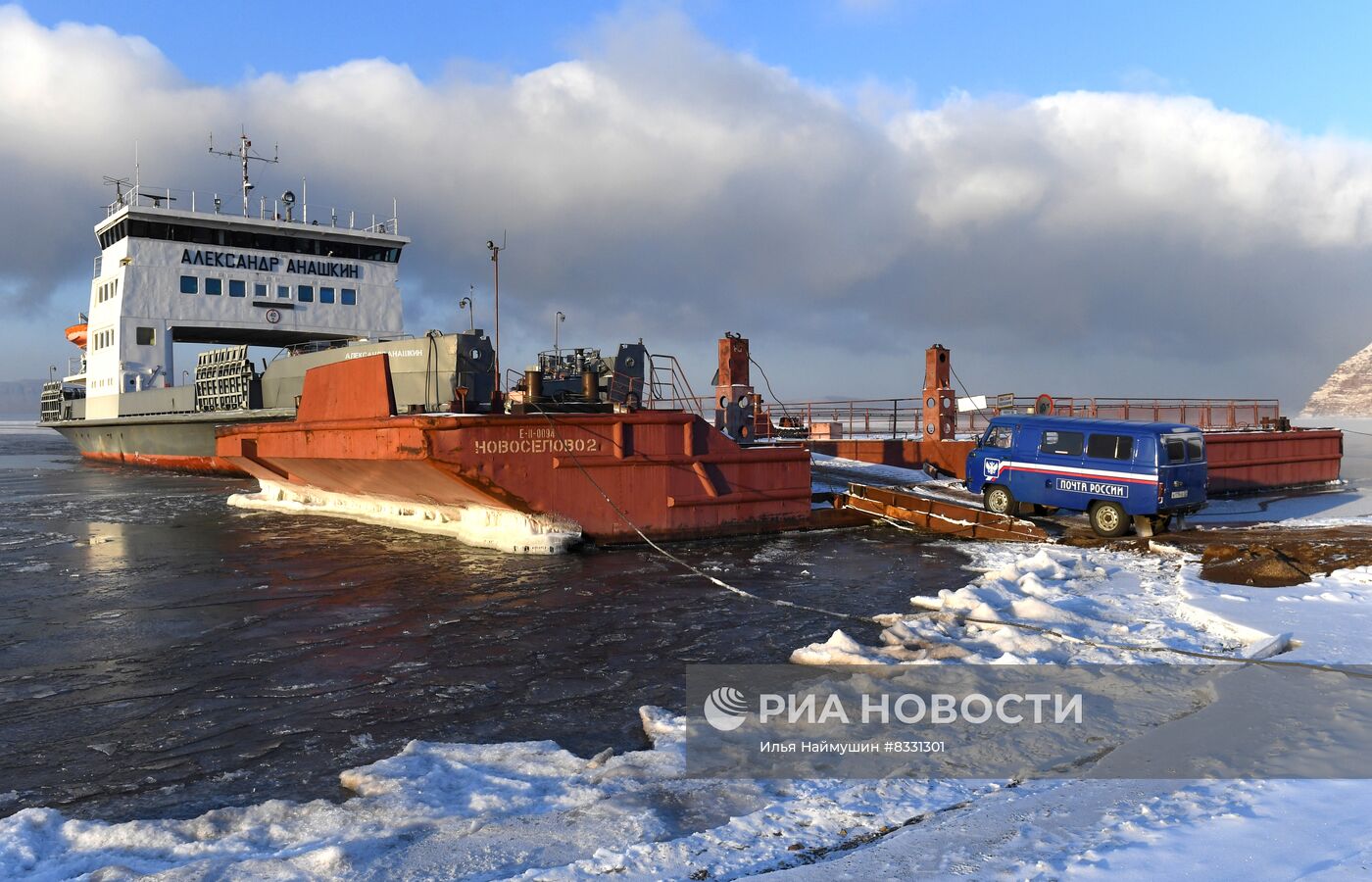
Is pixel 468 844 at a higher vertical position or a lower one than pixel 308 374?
lower

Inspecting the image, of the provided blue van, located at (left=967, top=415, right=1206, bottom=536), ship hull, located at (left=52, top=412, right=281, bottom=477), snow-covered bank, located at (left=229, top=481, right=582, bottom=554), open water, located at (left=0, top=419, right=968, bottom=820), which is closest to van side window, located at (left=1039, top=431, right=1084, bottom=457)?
blue van, located at (left=967, top=415, right=1206, bottom=536)

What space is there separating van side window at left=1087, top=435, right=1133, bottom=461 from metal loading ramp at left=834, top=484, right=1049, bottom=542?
1.45m

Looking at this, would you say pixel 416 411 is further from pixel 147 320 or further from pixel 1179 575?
pixel 147 320

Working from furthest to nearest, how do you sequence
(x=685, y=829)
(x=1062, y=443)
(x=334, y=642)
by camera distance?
(x=1062, y=443)
(x=334, y=642)
(x=685, y=829)

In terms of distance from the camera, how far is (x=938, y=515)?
13922mm

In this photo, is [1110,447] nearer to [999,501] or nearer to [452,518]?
[999,501]

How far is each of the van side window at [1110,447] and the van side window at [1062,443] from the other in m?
0.18

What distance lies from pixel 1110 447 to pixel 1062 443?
2.50 feet

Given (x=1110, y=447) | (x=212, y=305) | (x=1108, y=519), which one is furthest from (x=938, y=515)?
(x=212, y=305)

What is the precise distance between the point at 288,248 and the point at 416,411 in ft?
60.5

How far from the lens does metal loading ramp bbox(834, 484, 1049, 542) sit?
43.0 ft

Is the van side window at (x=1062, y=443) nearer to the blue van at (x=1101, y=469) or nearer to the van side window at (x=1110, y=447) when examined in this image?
the blue van at (x=1101, y=469)

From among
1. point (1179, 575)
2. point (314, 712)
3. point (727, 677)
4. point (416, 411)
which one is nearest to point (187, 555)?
point (416, 411)

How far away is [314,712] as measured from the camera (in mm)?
5523
